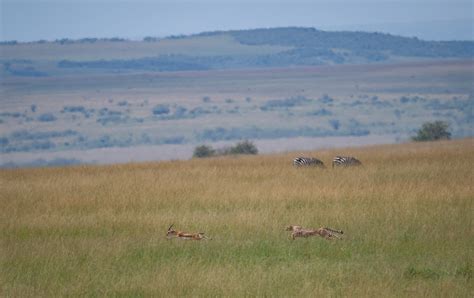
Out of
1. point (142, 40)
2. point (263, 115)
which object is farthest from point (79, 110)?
point (142, 40)

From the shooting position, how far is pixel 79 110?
12056cm

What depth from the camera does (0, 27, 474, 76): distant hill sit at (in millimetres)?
169875

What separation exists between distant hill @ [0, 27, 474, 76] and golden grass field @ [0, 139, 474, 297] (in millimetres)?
144330

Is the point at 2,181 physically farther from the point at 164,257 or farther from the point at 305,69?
the point at 305,69

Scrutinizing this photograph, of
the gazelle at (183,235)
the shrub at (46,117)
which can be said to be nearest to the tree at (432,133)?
the gazelle at (183,235)

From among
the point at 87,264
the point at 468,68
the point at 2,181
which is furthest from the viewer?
the point at 468,68

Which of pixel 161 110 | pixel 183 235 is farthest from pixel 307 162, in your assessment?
pixel 161 110

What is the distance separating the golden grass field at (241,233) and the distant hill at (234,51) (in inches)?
5682

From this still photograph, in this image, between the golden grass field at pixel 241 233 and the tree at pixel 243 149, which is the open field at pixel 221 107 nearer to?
the tree at pixel 243 149

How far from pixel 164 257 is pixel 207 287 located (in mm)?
1561

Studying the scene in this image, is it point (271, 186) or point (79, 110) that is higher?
point (271, 186)

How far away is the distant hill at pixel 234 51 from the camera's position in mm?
169875

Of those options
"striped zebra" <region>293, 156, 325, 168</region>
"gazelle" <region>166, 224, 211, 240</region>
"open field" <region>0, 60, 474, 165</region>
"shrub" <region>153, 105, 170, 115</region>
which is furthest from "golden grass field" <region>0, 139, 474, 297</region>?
"shrub" <region>153, 105, 170, 115</region>

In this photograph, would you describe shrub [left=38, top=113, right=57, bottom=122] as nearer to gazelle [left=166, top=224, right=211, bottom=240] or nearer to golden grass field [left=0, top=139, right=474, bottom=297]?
golden grass field [left=0, top=139, right=474, bottom=297]
